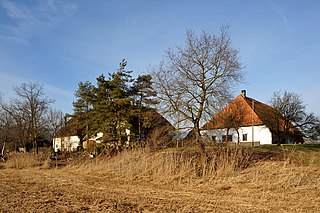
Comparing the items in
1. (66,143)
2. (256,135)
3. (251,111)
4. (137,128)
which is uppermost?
(251,111)

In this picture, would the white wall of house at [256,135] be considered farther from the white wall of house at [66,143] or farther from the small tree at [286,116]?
the white wall of house at [66,143]

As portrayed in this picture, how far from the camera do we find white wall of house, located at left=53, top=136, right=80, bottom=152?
3712 cm

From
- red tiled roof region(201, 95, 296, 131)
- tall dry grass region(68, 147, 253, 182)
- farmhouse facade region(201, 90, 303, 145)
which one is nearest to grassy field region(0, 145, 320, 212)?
tall dry grass region(68, 147, 253, 182)

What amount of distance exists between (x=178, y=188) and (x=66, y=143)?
34.6 m

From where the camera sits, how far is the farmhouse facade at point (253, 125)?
86.7 ft

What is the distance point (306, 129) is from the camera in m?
27.8

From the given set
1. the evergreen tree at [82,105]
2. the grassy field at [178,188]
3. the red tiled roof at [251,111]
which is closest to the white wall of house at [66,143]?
the evergreen tree at [82,105]

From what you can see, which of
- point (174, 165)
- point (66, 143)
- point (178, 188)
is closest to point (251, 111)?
point (66, 143)

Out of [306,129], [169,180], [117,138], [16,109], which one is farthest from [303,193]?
[16,109]

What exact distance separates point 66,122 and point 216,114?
2735cm

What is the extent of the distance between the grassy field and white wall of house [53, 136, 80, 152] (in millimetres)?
25346

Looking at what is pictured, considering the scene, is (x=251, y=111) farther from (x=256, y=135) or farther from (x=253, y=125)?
(x=256, y=135)

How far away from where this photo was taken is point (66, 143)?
131ft

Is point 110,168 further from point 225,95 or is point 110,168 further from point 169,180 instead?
point 225,95
